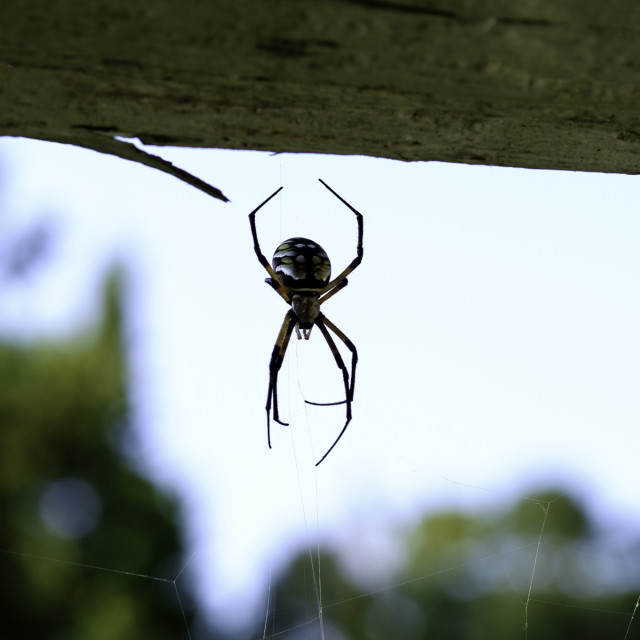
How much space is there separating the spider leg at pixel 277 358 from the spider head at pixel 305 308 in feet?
0.19

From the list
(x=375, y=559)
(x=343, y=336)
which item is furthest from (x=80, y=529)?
(x=343, y=336)

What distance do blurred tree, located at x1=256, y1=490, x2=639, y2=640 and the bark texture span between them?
865 inches

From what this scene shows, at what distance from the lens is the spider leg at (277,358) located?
4609 mm

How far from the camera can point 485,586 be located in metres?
30.4

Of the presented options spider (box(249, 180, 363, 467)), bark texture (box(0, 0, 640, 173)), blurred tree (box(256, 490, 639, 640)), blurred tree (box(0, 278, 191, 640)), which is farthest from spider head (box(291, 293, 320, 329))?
blurred tree (box(256, 490, 639, 640))

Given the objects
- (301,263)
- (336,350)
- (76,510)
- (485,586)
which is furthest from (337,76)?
(485,586)

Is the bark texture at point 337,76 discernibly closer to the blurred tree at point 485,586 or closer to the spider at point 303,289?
the spider at point 303,289

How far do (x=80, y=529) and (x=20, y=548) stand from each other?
172 cm

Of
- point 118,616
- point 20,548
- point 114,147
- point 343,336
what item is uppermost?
point 114,147

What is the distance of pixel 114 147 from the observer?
4.38 feet

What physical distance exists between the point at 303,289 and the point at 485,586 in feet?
94.2

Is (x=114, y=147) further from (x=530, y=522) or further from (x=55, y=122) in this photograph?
(x=530, y=522)

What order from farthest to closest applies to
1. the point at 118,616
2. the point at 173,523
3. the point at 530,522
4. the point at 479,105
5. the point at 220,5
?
the point at 530,522 → the point at 173,523 → the point at 118,616 → the point at 479,105 → the point at 220,5

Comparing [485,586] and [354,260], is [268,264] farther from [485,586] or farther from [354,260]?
[485,586]
